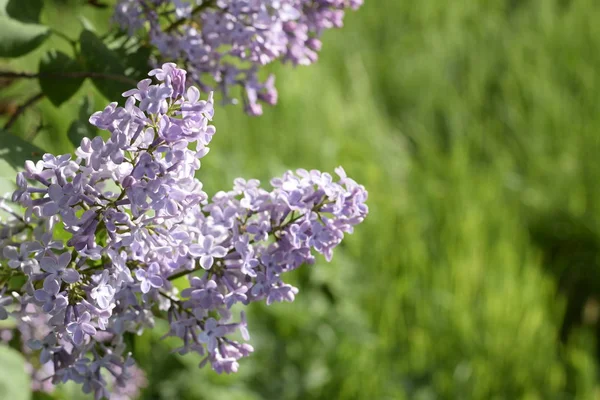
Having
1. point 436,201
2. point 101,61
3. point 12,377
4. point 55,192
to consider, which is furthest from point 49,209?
point 436,201

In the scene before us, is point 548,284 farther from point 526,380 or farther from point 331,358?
point 331,358

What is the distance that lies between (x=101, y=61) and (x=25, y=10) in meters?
0.11

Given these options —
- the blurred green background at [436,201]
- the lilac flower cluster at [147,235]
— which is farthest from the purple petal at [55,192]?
the blurred green background at [436,201]

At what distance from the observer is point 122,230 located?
49 cm

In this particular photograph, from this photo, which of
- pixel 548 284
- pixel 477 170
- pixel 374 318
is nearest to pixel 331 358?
pixel 374 318

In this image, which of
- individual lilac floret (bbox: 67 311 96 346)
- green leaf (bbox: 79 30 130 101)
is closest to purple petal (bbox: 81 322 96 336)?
individual lilac floret (bbox: 67 311 96 346)

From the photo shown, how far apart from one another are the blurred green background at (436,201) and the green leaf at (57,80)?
82 mm

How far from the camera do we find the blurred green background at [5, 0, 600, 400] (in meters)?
1.92

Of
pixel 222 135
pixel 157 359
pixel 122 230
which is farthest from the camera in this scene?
pixel 222 135

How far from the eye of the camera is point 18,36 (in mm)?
690

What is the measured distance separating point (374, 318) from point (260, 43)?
1.45 meters

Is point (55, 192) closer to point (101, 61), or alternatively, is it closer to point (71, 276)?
point (71, 276)

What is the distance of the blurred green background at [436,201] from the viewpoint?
6.29ft

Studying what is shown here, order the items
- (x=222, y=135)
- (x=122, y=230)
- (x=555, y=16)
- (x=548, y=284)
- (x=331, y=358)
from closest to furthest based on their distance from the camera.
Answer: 1. (x=122, y=230)
2. (x=331, y=358)
3. (x=548, y=284)
4. (x=222, y=135)
5. (x=555, y=16)
